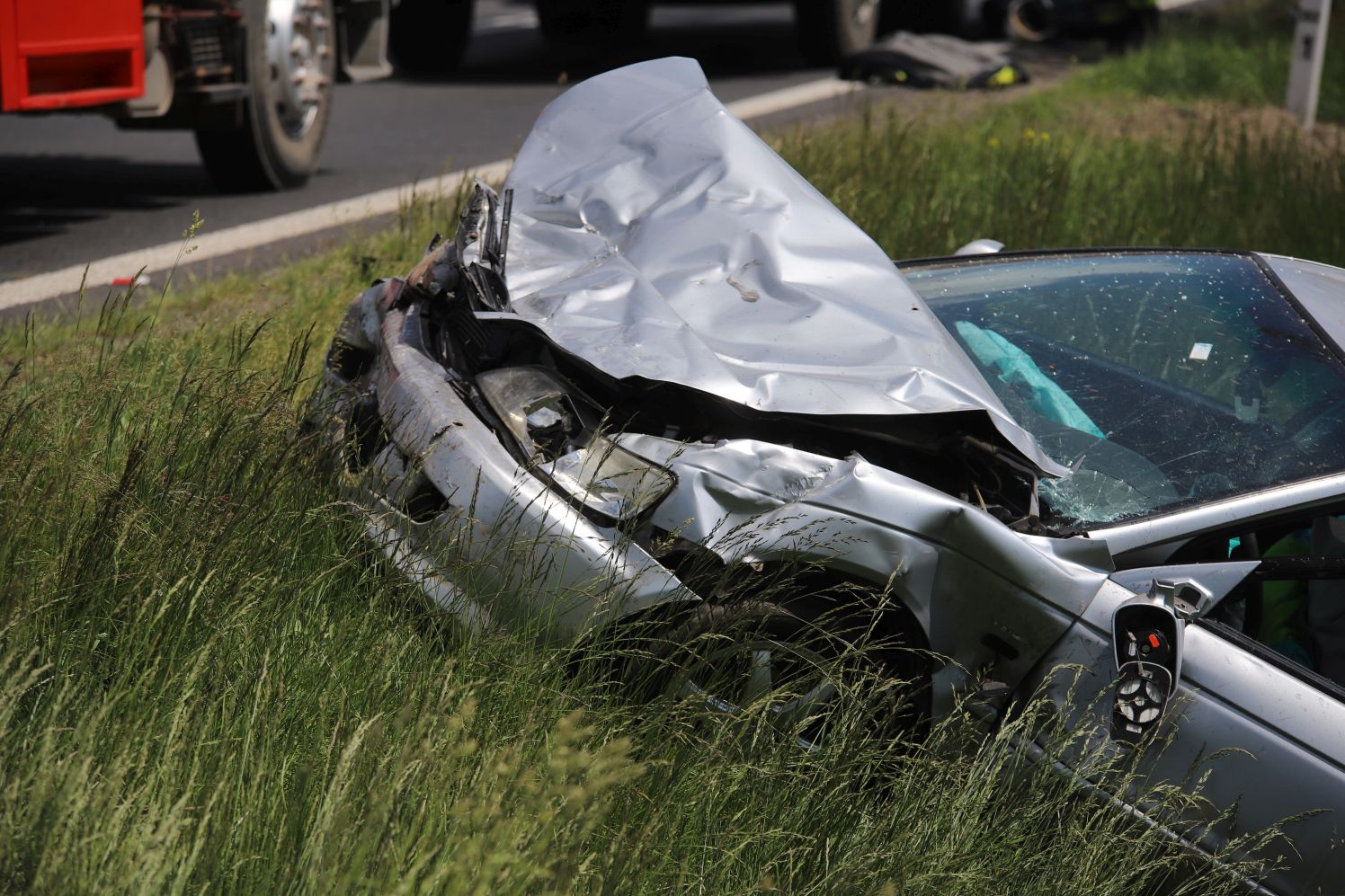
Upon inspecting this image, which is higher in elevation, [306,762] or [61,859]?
[61,859]

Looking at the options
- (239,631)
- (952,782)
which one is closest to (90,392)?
(239,631)

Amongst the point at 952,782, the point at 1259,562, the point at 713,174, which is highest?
the point at 713,174

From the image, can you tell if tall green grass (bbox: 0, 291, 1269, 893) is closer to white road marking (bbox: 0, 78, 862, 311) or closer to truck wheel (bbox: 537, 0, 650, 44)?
white road marking (bbox: 0, 78, 862, 311)

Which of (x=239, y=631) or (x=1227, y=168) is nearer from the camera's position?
(x=239, y=631)

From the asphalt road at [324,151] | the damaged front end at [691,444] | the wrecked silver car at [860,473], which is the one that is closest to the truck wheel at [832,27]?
the asphalt road at [324,151]

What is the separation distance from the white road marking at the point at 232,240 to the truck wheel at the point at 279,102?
435 mm

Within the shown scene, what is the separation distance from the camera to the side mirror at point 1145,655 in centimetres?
269

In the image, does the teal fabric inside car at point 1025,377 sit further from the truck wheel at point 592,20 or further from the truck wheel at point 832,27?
the truck wheel at point 592,20

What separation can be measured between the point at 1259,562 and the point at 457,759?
160cm

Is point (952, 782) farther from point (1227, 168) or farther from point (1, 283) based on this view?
point (1227, 168)

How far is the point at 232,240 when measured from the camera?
266 inches

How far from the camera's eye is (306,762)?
232cm

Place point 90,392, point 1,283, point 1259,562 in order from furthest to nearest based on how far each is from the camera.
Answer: point 1,283 → point 90,392 → point 1259,562

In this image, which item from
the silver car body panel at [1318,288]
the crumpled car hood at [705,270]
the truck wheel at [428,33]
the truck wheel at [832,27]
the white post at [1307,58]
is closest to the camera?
the crumpled car hood at [705,270]
